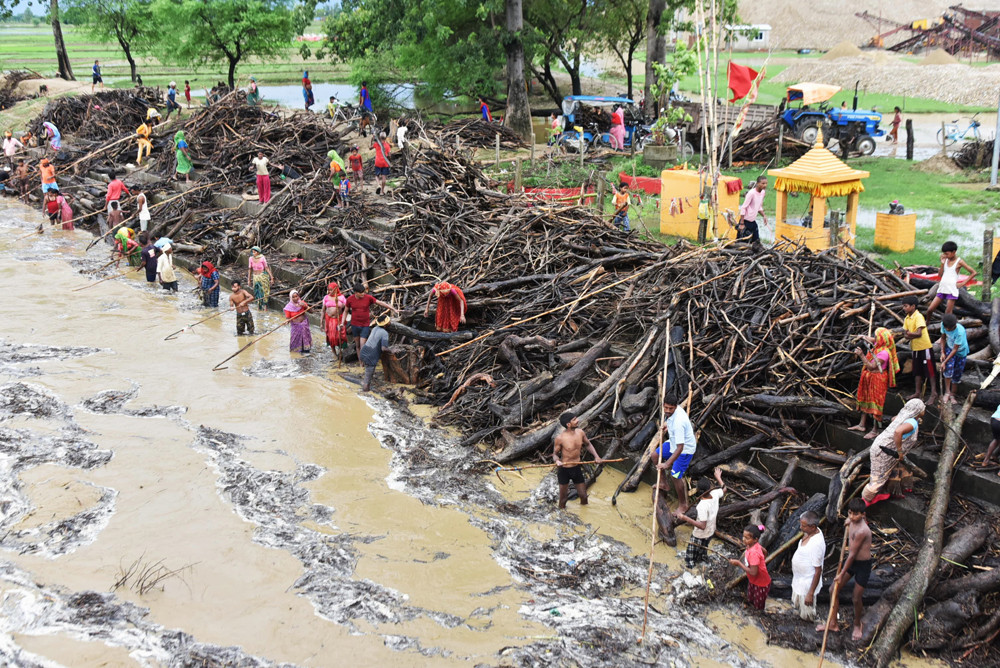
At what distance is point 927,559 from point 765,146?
19684 mm

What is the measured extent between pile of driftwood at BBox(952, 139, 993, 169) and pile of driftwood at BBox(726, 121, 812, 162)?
14.2 ft

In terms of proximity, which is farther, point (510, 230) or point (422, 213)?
point (422, 213)

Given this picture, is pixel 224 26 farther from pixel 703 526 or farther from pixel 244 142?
pixel 703 526

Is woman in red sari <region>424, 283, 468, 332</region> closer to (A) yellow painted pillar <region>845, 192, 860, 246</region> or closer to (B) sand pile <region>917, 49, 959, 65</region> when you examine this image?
(A) yellow painted pillar <region>845, 192, 860, 246</region>

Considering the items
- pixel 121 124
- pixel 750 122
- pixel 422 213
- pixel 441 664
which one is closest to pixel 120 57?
pixel 121 124

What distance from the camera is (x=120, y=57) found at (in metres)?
63.1

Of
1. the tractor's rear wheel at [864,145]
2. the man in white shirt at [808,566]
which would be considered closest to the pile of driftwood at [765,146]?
the tractor's rear wheel at [864,145]

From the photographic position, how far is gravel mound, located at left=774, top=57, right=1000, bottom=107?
35.1 m

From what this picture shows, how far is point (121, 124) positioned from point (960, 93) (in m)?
33.6

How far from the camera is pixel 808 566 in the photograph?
745cm

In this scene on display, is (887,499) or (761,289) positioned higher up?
(761,289)

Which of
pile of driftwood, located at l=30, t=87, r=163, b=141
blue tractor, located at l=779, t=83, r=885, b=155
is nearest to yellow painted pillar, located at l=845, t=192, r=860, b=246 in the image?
blue tractor, located at l=779, t=83, r=885, b=155

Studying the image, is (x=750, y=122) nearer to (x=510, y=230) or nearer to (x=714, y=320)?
(x=510, y=230)

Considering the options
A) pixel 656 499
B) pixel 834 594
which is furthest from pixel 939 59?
pixel 834 594
